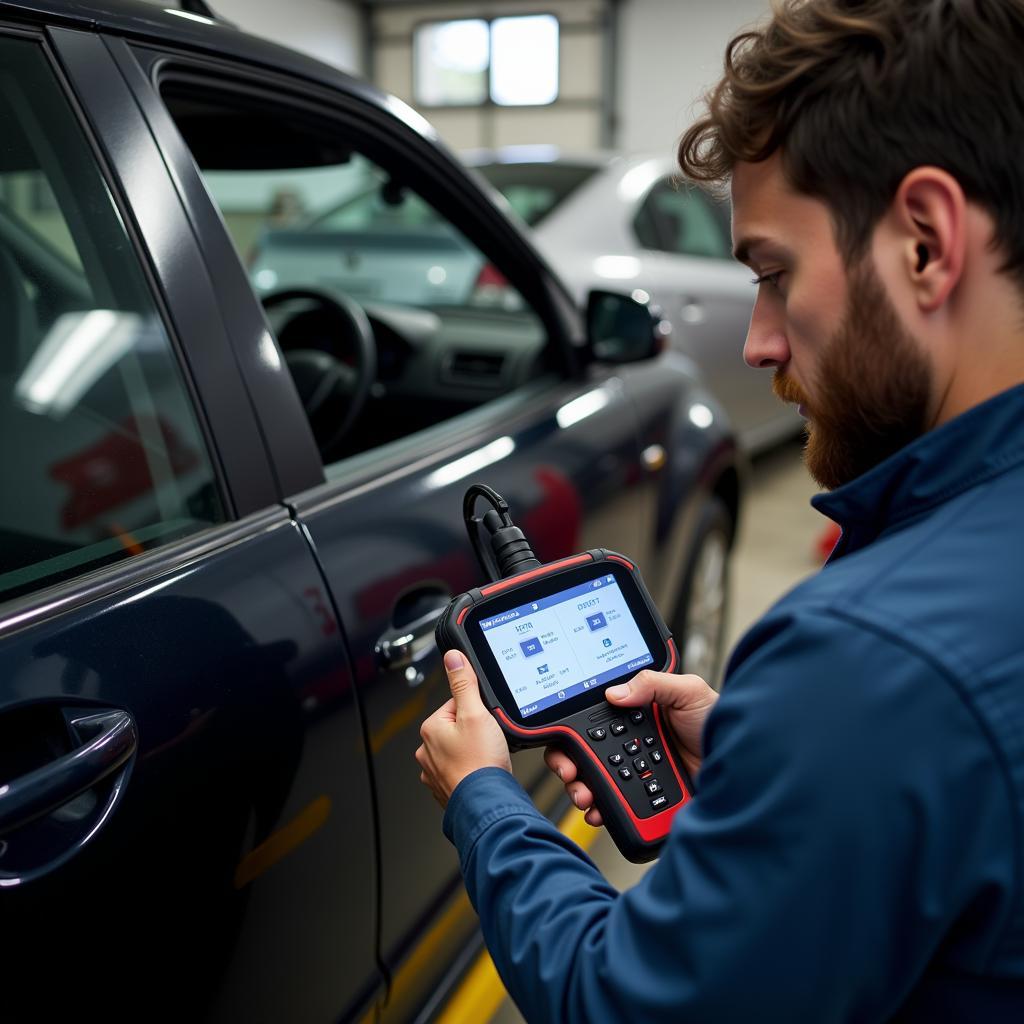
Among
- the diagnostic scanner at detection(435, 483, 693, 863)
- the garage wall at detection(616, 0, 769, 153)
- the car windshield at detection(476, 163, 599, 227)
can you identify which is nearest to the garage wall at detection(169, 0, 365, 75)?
the garage wall at detection(616, 0, 769, 153)

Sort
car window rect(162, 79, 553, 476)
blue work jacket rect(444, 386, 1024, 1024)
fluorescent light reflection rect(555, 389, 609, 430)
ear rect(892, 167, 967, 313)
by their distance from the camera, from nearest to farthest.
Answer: blue work jacket rect(444, 386, 1024, 1024), ear rect(892, 167, 967, 313), car window rect(162, 79, 553, 476), fluorescent light reflection rect(555, 389, 609, 430)

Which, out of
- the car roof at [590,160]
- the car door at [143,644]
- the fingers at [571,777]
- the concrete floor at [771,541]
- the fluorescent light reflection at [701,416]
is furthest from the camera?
the car roof at [590,160]

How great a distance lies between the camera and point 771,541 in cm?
464

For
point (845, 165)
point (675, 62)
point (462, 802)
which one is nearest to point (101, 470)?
point (462, 802)

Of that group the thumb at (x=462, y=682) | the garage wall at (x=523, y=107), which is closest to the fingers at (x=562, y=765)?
the thumb at (x=462, y=682)

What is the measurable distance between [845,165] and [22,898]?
86 centimetres

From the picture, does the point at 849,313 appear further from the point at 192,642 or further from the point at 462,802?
the point at 192,642

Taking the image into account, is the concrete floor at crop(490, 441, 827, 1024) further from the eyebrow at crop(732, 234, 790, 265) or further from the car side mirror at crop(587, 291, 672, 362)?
the eyebrow at crop(732, 234, 790, 265)

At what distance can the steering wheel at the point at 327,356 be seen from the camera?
6.88ft

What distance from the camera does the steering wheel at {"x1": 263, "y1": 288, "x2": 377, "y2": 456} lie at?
6.88ft

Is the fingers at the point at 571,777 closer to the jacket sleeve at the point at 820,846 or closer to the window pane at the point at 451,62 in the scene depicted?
the jacket sleeve at the point at 820,846

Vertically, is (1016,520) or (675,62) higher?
(675,62)

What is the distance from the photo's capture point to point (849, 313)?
2.64 feet

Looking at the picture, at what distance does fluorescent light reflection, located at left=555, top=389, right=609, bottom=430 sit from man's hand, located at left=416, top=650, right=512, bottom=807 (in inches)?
39.1
